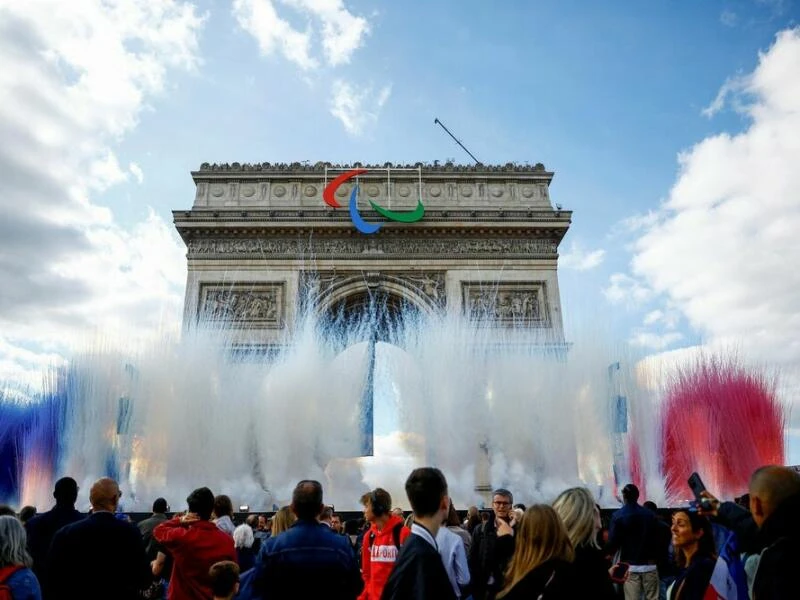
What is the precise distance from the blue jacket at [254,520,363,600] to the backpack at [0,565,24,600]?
118 centimetres

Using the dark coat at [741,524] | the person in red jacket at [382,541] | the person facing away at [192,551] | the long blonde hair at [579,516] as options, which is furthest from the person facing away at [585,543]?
the person facing away at [192,551]

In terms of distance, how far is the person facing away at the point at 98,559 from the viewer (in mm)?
3328

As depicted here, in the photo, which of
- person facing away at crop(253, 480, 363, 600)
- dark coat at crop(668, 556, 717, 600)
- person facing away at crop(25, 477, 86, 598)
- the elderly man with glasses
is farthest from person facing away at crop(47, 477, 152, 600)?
dark coat at crop(668, 556, 717, 600)

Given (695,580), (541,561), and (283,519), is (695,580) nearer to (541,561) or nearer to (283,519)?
(541,561)

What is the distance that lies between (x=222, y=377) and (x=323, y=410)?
3548mm

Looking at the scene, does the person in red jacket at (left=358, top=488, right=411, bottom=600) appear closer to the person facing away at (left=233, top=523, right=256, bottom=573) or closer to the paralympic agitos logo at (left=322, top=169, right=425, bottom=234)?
the person facing away at (left=233, top=523, right=256, bottom=573)

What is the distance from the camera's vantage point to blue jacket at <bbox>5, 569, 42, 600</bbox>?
3.02 metres

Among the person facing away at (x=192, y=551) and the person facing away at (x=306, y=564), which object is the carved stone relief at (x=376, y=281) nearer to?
the person facing away at (x=192, y=551)

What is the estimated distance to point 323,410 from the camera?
19.3 m

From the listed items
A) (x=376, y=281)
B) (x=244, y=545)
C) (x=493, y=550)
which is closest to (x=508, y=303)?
(x=376, y=281)

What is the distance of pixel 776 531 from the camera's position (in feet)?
8.26

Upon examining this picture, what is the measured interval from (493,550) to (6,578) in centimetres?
264

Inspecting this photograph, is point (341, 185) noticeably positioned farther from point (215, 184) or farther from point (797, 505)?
point (797, 505)

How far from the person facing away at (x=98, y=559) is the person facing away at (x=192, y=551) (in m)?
0.25
